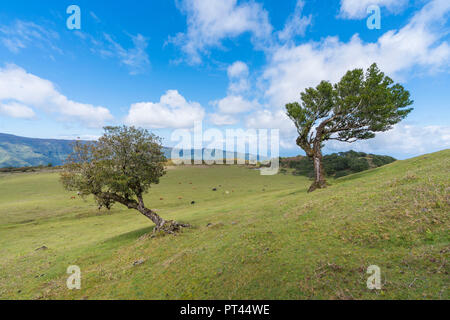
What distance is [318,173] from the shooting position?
856 inches

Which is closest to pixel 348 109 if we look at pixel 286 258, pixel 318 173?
pixel 318 173

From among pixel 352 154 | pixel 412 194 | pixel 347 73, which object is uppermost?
pixel 347 73

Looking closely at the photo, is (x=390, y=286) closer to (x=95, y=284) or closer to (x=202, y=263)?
(x=202, y=263)

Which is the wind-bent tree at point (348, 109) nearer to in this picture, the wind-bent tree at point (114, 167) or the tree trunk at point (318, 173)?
the tree trunk at point (318, 173)

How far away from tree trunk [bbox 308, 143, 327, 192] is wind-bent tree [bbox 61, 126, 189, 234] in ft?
50.6

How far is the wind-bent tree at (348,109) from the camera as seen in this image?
20156 millimetres

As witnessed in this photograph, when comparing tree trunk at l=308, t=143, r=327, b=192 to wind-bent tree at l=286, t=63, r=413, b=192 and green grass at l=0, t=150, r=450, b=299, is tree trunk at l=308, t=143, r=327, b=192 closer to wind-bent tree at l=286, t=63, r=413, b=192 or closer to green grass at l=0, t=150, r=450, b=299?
wind-bent tree at l=286, t=63, r=413, b=192

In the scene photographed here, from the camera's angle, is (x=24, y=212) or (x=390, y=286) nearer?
(x=390, y=286)

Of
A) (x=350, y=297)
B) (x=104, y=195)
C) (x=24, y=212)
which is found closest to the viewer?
(x=350, y=297)

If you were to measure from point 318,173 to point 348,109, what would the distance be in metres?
8.01

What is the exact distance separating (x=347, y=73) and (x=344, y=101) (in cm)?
400

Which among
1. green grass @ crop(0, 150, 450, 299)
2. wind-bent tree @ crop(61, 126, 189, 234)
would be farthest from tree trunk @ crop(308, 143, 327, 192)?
wind-bent tree @ crop(61, 126, 189, 234)
